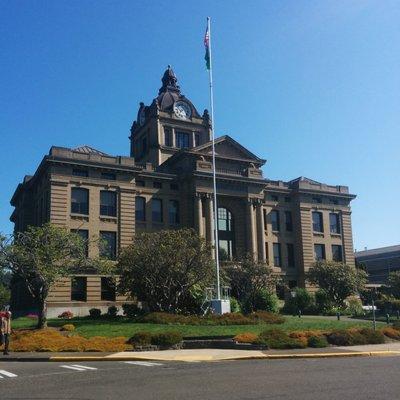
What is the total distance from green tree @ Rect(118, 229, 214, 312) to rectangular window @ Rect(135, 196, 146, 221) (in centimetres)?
1555

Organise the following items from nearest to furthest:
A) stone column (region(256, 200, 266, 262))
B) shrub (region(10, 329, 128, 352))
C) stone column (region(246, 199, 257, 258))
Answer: shrub (region(10, 329, 128, 352)), stone column (region(246, 199, 257, 258)), stone column (region(256, 200, 266, 262))

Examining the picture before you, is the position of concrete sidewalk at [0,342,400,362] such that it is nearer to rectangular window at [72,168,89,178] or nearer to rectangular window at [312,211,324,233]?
rectangular window at [72,168,89,178]

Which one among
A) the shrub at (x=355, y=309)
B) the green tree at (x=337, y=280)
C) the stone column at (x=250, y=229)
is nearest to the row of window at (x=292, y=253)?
the stone column at (x=250, y=229)

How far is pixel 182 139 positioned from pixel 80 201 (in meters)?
20.5

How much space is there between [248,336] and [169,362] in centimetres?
615

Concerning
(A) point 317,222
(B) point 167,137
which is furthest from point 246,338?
(B) point 167,137

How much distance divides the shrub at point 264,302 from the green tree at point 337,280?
399 inches

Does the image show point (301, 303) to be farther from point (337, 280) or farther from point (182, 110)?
point (182, 110)

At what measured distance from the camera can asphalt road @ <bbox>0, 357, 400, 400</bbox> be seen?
443 inches

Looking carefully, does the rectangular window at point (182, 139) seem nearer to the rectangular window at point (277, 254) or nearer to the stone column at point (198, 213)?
the stone column at point (198, 213)

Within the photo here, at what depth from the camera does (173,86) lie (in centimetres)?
7388

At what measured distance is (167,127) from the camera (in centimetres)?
6731

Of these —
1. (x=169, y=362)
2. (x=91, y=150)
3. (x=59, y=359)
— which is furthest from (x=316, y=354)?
Answer: (x=91, y=150)

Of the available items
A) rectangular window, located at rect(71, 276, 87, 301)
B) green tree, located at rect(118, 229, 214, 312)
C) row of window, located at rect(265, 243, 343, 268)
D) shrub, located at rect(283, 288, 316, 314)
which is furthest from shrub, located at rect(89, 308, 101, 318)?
row of window, located at rect(265, 243, 343, 268)
